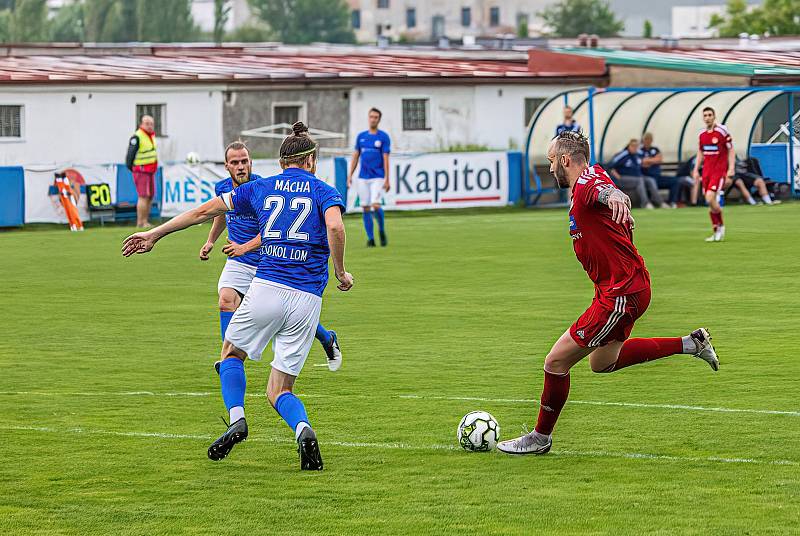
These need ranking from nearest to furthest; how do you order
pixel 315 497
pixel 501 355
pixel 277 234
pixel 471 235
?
pixel 315 497 → pixel 277 234 → pixel 501 355 → pixel 471 235

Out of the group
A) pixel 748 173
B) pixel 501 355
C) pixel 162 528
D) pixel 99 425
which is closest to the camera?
pixel 162 528

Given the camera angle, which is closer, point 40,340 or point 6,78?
point 40,340

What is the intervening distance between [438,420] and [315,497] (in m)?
2.17

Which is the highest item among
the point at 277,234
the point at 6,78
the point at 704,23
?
the point at 704,23

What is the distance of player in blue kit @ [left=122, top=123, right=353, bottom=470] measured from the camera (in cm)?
832

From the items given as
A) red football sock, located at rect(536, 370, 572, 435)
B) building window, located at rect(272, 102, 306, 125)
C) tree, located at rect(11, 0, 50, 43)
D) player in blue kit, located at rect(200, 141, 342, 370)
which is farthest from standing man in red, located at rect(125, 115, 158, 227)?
tree, located at rect(11, 0, 50, 43)

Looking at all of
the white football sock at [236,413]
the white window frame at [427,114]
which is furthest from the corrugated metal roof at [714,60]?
the white football sock at [236,413]

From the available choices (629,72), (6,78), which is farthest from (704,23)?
(6,78)

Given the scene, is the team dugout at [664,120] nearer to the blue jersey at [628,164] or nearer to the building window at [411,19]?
the blue jersey at [628,164]

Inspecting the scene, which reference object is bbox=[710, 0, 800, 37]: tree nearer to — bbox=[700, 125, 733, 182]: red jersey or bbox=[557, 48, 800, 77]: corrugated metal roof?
bbox=[557, 48, 800, 77]: corrugated metal roof

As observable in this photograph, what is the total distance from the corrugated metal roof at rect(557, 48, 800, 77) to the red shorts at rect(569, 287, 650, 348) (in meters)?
27.0

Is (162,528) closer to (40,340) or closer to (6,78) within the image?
(40,340)

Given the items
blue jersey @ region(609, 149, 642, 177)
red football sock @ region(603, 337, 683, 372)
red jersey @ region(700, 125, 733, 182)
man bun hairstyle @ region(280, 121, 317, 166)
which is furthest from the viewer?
blue jersey @ region(609, 149, 642, 177)

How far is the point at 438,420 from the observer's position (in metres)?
9.65
